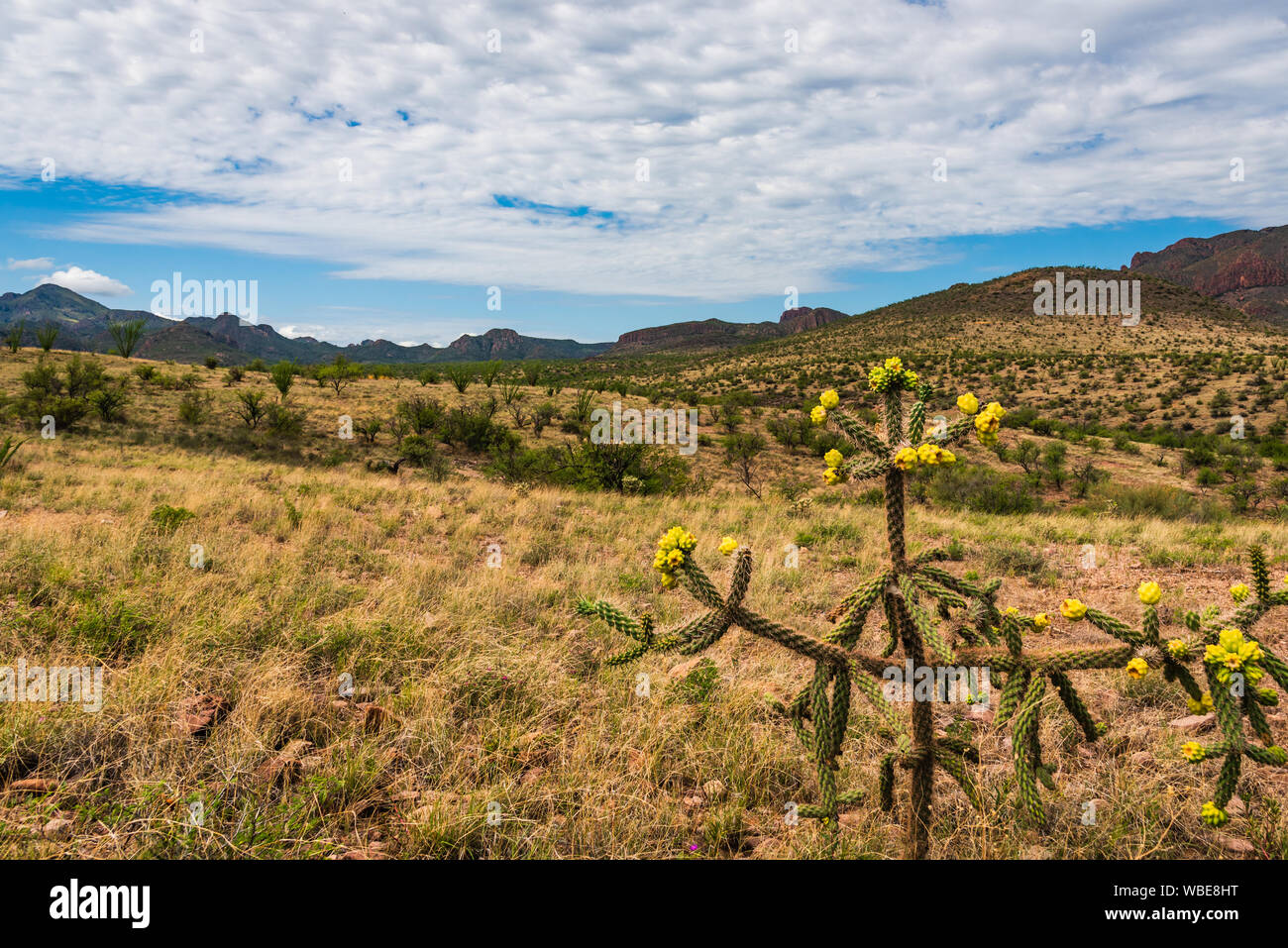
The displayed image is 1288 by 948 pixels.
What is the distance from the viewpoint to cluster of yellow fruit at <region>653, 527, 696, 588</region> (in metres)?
2.15

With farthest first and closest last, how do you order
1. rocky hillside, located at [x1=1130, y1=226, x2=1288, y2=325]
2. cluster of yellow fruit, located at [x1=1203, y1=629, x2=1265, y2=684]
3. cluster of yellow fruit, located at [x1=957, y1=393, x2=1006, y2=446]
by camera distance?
1. rocky hillside, located at [x1=1130, y1=226, x2=1288, y2=325]
2. cluster of yellow fruit, located at [x1=957, y1=393, x2=1006, y2=446]
3. cluster of yellow fruit, located at [x1=1203, y1=629, x2=1265, y2=684]

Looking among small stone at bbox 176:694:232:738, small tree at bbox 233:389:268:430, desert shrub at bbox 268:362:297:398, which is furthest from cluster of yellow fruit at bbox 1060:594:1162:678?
desert shrub at bbox 268:362:297:398

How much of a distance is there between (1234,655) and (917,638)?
95 cm

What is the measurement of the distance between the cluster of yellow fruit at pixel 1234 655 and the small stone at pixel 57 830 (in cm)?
473

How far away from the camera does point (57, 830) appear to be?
267 centimetres

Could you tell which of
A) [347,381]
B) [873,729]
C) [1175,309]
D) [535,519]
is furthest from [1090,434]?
[1175,309]

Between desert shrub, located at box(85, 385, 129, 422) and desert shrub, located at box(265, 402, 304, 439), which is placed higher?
desert shrub, located at box(85, 385, 129, 422)

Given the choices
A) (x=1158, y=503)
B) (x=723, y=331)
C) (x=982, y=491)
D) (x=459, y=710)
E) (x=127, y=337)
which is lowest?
(x=459, y=710)

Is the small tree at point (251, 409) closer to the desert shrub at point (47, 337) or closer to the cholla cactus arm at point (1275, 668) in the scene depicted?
the desert shrub at point (47, 337)

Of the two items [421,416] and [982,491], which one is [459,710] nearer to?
[982,491]

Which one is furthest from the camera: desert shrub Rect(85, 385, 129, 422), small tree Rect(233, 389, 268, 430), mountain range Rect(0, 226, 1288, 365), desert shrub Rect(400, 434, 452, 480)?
mountain range Rect(0, 226, 1288, 365)

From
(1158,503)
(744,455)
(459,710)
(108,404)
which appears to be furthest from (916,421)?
(108,404)

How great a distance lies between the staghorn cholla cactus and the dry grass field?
33.1 inches

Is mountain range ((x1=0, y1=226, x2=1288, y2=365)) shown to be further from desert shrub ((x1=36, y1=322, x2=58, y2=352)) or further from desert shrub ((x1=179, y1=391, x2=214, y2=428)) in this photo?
desert shrub ((x1=179, y1=391, x2=214, y2=428))
